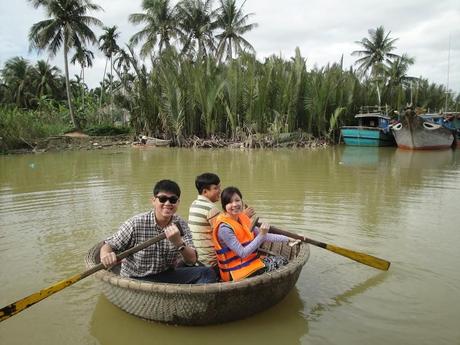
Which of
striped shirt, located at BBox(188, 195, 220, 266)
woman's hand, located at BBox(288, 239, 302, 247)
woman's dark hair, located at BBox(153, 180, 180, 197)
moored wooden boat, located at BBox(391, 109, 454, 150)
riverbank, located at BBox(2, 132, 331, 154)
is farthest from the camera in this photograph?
riverbank, located at BBox(2, 132, 331, 154)

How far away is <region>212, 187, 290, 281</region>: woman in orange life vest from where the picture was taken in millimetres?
3277

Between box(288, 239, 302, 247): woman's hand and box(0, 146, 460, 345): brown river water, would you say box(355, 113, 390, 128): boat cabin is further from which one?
box(288, 239, 302, 247): woman's hand

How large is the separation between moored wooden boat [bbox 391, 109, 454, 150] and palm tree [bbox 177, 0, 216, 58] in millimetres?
16583

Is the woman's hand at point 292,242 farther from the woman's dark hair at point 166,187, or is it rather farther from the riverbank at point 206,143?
the riverbank at point 206,143

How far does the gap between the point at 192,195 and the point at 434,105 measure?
29.7 metres

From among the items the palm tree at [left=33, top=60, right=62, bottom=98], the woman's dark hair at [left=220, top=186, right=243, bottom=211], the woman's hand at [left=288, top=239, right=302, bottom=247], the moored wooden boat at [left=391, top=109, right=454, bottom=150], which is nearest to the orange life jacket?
the woman's dark hair at [left=220, top=186, right=243, bottom=211]

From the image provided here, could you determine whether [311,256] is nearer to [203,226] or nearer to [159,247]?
[203,226]

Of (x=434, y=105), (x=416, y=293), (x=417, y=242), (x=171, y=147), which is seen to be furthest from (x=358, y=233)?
(x=434, y=105)

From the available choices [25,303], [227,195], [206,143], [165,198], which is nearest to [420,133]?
[206,143]

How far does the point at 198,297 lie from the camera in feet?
9.73

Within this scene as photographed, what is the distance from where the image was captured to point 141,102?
75.2 feet

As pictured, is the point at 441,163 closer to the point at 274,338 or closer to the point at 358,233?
the point at 358,233

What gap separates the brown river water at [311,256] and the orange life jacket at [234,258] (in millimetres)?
386

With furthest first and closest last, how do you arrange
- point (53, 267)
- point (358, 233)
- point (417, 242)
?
point (358, 233)
point (417, 242)
point (53, 267)
